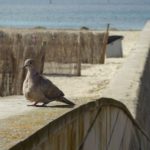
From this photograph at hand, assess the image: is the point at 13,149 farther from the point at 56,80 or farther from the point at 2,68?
the point at 56,80

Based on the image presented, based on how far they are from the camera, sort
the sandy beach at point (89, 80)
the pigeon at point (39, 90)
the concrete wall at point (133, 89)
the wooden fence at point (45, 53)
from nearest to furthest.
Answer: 1. the pigeon at point (39, 90)
2. the concrete wall at point (133, 89)
3. the wooden fence at point (45, 53)
4. the sandy beach at point (89, 80)

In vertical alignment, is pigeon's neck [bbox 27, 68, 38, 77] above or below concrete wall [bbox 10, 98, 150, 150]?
above

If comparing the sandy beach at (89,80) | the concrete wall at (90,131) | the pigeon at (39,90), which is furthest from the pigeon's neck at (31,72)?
the sandy beach at (89,80)

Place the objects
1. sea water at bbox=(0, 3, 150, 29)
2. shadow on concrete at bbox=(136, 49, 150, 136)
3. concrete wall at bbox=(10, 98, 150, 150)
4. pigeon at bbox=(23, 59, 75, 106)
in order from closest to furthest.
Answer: concrete wall at bbox=(10, 98, 150, 150), pigeon at bbox=(23, 59, 75, 106), shadow on concrete at bbox=(136, 49, 150, 136), sea water at bbox=(0, 3, 150, 29)

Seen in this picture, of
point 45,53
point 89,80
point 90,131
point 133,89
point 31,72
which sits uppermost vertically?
point 31,72

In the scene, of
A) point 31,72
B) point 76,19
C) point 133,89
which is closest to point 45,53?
point 133,89

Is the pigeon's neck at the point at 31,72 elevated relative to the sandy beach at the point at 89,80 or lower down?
elevated

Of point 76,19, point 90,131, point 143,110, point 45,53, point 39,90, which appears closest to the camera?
point 39,90

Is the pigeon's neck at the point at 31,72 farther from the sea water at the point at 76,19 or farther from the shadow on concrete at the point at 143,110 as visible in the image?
the sea water at the point at 76,19

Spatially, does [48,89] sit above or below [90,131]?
above

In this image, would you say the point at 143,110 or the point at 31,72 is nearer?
the point at 31,72

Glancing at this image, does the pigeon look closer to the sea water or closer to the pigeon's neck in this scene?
the pigeon's neck

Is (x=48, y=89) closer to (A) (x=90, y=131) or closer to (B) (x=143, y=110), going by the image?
(A) (x=90, y=131)

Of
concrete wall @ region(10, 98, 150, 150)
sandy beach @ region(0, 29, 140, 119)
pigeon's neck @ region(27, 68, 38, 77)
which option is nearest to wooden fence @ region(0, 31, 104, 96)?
sandy beach @ region(0, 29, 140, 119)
